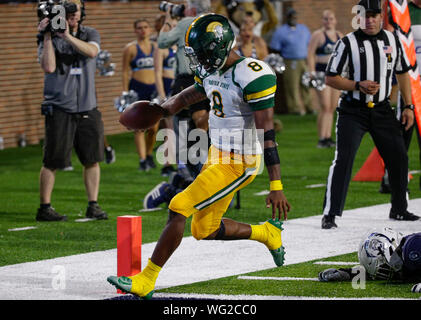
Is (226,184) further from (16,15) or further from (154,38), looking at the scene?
(16,15)

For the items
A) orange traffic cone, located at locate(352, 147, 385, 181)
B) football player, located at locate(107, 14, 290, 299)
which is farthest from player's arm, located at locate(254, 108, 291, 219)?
orange traffic cone, located at locate(352, 147, 385, 181)

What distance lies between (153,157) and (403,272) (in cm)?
907

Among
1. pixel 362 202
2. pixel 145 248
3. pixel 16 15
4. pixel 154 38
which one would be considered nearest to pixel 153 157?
pixel 154 38

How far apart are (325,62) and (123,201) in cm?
585

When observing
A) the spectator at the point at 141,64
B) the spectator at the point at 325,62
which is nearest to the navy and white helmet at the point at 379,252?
the spectator at the point at 141,64

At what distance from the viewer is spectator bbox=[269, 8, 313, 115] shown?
22.7m

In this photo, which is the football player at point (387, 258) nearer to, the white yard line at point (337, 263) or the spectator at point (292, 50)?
the white yard line at point (337, 263)

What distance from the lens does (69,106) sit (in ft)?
34.2

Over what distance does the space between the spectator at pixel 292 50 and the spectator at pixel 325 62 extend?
5.95 metres

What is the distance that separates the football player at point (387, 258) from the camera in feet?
23.0

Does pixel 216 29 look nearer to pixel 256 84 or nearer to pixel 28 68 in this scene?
pixel 256 84

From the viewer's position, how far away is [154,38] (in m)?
15.3

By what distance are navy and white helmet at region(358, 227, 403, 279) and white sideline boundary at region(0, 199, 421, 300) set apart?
0.90m

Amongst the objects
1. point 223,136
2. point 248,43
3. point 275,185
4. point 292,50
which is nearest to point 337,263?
point 275,185
